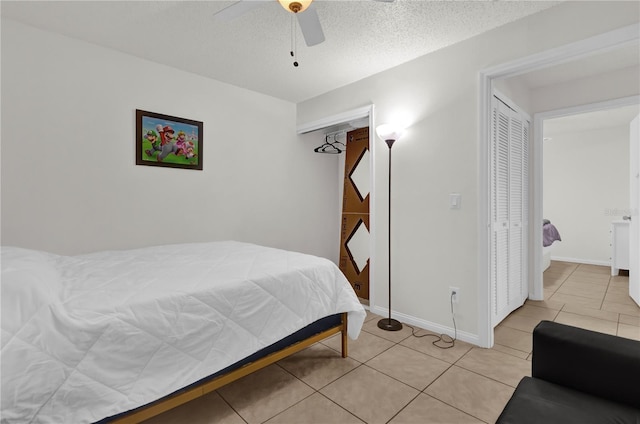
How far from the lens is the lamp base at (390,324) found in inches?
111

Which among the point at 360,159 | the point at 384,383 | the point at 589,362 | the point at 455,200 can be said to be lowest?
the point at 384,383

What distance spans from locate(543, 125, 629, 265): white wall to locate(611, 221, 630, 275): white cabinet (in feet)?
3.59

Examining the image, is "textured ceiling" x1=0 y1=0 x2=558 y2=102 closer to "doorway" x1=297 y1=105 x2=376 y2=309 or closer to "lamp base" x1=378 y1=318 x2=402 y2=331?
"doorway" x1=297 y1=105 x2=376 y2=309

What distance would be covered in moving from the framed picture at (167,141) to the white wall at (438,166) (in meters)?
1.87

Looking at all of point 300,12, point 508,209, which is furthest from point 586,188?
point 300,12

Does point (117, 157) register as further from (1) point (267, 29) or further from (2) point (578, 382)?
(2) point (578, 382)

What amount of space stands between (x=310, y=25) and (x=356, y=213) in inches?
97.6

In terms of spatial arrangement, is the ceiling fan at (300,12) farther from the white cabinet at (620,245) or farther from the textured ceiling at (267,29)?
the white cabinet at (620,245)

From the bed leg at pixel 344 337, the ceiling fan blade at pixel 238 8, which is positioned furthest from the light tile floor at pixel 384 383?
the ceiling fan blade at pixel 238 8

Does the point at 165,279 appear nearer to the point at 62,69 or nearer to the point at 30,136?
the point at 30,136

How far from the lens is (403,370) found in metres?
2.13

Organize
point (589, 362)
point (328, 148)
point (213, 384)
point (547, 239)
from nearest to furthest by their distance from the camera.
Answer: point (589, 362) < point (213, 384) < point (328, 148) < point (547, 239)

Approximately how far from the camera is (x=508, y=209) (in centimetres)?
307

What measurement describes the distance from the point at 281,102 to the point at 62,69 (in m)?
2.19
